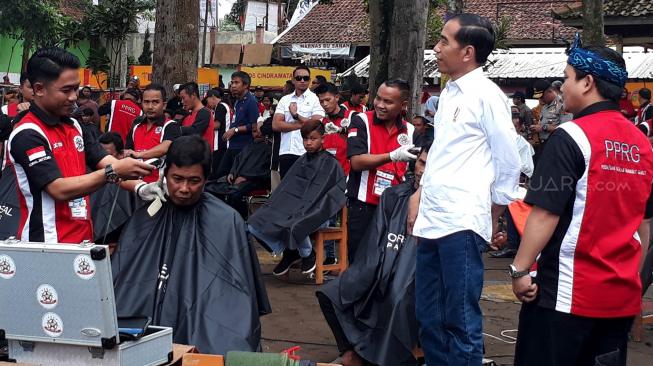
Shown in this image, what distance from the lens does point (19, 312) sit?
10.1 feet

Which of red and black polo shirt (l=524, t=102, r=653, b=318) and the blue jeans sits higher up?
red and black polo shirt (l=524, t=102, r=653, b=318)

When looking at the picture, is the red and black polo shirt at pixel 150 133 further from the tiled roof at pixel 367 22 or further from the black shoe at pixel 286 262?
the tiled roof at pixel 367 22

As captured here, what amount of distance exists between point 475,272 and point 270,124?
7.59m

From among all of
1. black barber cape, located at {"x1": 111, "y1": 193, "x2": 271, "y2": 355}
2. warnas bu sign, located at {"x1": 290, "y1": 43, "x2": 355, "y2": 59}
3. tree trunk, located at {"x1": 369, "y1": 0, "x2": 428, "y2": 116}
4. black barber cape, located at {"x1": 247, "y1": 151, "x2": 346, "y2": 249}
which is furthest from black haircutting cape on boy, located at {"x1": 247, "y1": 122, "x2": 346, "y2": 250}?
warnas bu sign, located at {"x1": 290, "y1": 43, "x2": 355, "y2": 59}

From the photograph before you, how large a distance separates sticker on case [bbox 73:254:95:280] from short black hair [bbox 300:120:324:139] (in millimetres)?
4935

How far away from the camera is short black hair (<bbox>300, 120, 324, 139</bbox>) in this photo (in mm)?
7746

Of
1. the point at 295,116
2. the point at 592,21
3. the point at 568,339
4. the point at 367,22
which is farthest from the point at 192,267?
the point at 367,22

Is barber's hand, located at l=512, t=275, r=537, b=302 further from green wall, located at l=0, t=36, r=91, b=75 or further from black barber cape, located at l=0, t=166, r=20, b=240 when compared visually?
green wall, located at l=0, t=36, r=91, b=75

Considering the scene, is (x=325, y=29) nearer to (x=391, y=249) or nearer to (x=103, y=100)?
(x=103, y=100)

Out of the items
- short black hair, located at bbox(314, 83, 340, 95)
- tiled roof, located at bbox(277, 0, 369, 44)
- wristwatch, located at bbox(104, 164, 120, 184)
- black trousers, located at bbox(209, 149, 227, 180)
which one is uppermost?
tiled roof, located at bbox(277, 0, 369, 44)

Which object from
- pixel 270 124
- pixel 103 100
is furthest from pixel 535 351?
pixel 103 100

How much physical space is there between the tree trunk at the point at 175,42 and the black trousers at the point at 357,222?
456cm

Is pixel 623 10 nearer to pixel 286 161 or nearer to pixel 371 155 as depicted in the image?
pixel 286 161

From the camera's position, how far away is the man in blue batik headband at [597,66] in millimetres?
3486
